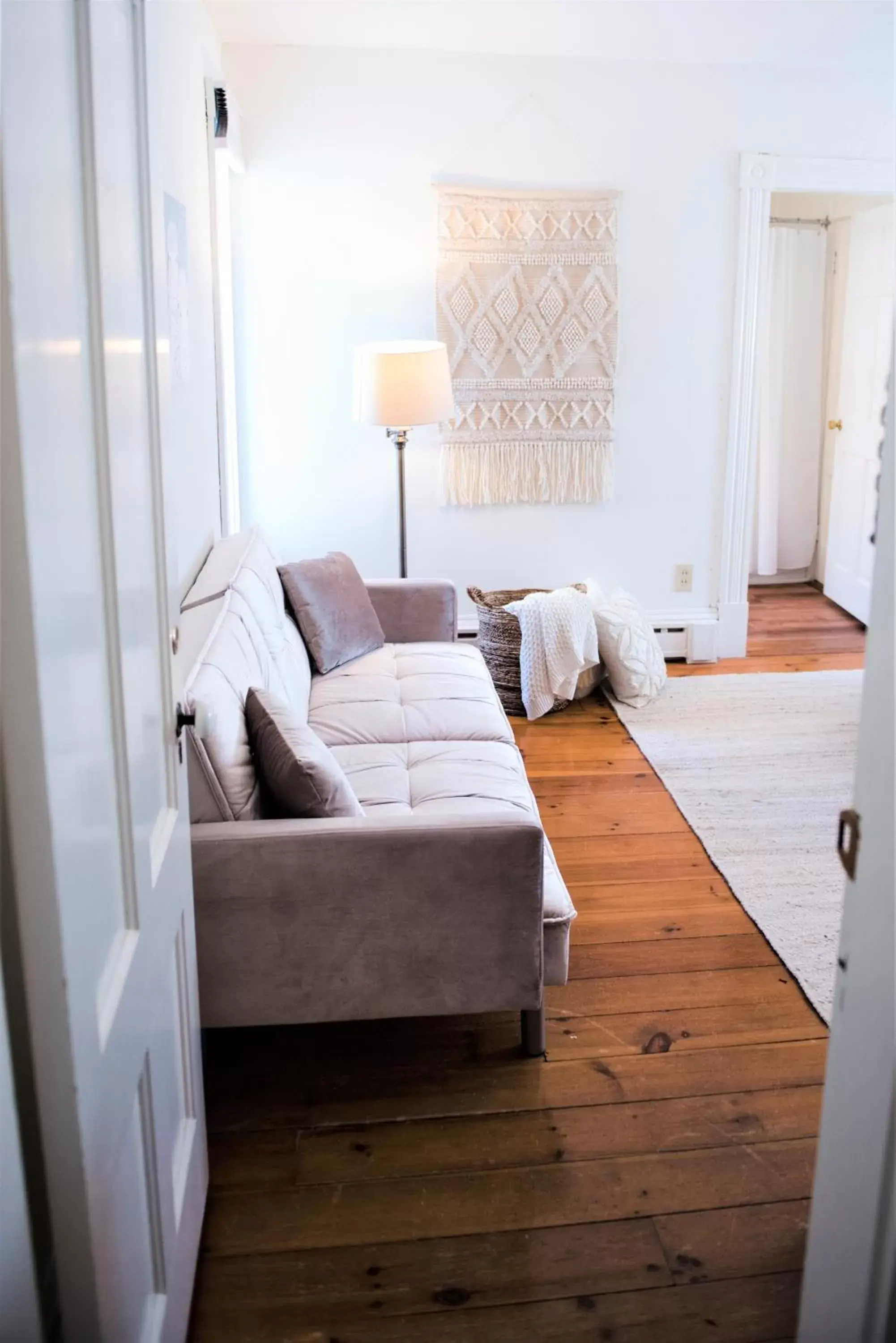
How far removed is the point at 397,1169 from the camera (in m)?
2.08

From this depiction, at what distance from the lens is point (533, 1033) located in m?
2.36

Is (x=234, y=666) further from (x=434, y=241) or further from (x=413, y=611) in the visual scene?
(x=434, y=241)

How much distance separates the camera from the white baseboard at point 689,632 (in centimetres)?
507

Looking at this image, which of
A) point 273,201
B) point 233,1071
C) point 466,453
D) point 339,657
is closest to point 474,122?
point 273,201

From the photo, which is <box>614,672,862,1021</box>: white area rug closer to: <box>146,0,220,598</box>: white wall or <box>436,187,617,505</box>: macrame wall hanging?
<box>436,187,617,505</box>: macrame wall hanging

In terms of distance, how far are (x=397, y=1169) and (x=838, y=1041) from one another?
3.65ft

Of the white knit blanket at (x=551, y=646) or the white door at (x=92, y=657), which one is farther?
the white knit blanket at (x=551, y=646)

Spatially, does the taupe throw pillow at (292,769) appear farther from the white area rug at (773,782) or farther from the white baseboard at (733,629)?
the white baseboard at (733,629)

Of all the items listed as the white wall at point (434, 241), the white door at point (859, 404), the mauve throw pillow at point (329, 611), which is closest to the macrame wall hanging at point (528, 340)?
the white wall at point (434, 241)

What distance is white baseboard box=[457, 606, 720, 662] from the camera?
5070 millimetres

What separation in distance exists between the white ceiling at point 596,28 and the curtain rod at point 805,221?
5.47ft

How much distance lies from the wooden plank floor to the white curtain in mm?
3960

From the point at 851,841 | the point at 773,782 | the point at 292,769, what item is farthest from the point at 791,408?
the point at 851,841

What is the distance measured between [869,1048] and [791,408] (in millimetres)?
5734
